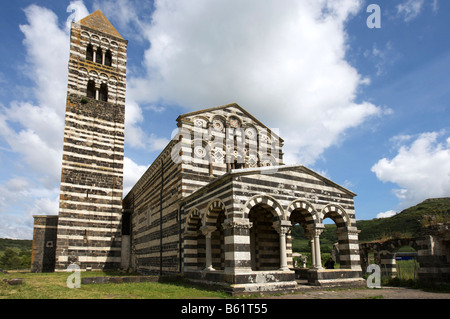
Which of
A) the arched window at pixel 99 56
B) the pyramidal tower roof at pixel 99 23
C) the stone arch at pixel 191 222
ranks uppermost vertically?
the pyramidal tower roof at pixel 99 23

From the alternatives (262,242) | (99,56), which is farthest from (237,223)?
(99,56)

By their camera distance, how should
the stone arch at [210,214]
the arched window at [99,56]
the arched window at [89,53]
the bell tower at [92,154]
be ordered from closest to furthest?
the stone arch at [210,214], the bell tower at [92,154], the arched window at [89,53], the arched window at [99,56]

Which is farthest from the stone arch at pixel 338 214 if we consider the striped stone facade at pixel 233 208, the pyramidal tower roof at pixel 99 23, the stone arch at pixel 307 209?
the pyramidal tower roof at pixel 99 23

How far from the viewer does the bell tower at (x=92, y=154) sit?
25156mm

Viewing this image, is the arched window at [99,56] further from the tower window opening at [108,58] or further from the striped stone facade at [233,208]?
the striped stone facade at [233,208]

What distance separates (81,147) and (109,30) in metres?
12.5

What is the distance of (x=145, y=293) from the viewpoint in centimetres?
1160

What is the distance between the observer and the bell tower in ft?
82.5

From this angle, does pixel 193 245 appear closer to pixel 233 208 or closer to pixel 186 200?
pixel 186 200

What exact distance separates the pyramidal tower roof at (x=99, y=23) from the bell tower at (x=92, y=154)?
4.9 inches

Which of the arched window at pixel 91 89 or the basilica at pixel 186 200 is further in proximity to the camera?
the arched window at pixel 91 89

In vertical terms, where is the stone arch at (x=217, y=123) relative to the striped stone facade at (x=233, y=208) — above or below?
above

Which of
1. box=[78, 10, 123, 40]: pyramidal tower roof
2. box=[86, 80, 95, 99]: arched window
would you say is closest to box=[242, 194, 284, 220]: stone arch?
box=[86, 80, 95, 99]: arched window

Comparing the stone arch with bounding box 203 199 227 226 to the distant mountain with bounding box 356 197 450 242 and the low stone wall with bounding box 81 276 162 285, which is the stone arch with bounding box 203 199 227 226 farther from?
the distant mountain with bounding box 356 197 450 242
